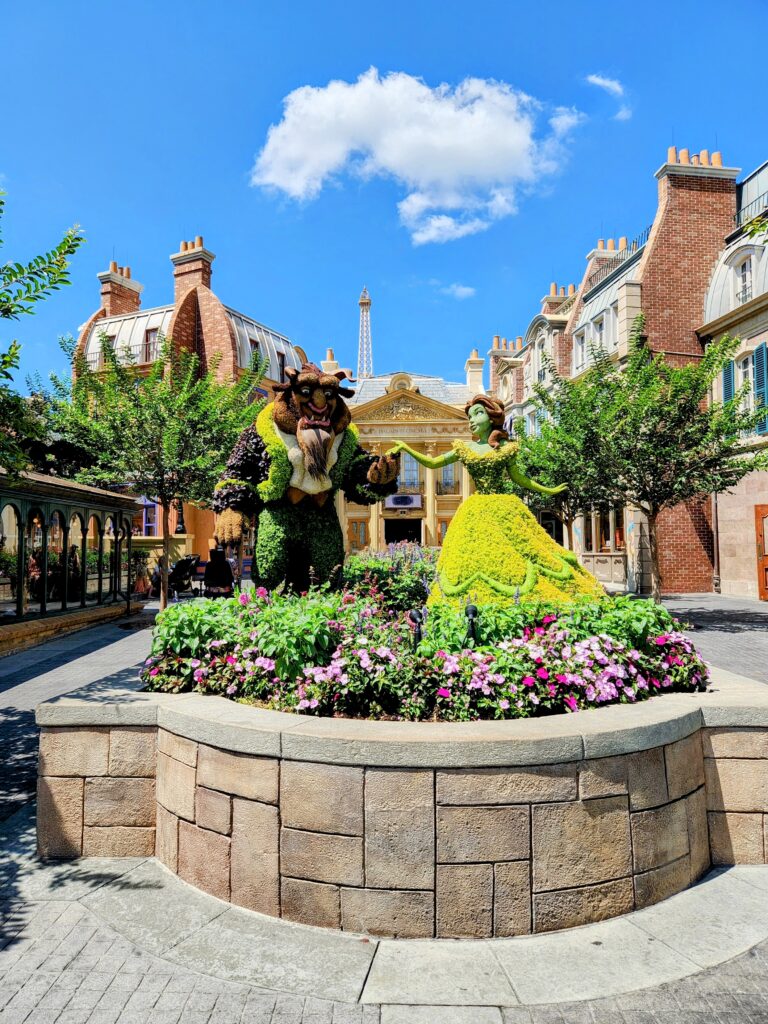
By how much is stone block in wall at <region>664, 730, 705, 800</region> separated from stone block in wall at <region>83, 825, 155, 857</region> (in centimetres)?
289

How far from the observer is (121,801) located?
3.86 metres

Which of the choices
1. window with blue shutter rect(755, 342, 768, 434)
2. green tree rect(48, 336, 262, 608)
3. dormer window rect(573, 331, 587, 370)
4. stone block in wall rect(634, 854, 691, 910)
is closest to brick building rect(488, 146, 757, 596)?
window with blue shutter rect(755, 342, 768, 434)

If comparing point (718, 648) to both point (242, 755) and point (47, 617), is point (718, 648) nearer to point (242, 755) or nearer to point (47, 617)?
point (242, 755)

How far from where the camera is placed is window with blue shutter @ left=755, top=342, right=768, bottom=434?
18.4 m

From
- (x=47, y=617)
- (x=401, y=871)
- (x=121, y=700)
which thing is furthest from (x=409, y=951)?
(x=47, y=617)

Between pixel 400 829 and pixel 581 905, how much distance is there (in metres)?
0.93

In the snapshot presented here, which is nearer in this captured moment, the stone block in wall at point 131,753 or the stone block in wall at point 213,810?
the stone block in wall at point 213,810

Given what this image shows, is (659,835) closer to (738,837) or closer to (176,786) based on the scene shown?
(738,837)

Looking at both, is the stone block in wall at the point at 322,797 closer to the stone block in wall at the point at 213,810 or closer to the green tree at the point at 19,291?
the stone block in wall at the point at 213,810

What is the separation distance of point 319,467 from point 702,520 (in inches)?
730

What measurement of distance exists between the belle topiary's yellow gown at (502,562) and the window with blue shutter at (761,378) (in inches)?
573

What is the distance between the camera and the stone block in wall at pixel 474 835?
Answer: 3037 millimetres

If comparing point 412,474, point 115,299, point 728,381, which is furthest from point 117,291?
point 728,381

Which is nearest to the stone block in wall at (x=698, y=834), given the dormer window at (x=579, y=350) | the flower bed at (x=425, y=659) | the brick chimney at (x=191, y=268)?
the flower bed at (x=425, y=659)
